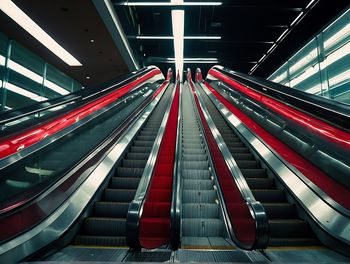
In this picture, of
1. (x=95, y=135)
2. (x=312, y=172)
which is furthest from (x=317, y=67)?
(x=95, y=135)

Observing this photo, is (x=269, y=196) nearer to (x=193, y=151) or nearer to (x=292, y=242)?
(x=292, y=242)

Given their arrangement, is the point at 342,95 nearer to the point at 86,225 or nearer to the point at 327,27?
the point at 327,27

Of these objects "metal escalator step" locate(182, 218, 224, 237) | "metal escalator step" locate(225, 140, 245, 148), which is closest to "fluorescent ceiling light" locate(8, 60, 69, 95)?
"metal escalator step" locate(225, 140, 245, 148)

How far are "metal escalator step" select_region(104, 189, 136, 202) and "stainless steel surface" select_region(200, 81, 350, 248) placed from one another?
7.03ft

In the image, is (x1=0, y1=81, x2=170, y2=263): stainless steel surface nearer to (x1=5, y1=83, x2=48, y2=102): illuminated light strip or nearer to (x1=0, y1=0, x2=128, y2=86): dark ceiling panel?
(x1=0, y1=0, x2=128, y2=86): dark ceiling panel

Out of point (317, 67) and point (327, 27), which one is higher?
point (327, 27)

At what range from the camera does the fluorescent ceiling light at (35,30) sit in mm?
Result: 7119

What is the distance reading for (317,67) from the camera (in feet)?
34.5

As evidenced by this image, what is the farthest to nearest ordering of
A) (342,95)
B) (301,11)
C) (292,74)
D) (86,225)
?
(292,74) < (301,11) < (342,95) < (86,225)

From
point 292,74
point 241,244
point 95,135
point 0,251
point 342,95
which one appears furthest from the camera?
point 292,74

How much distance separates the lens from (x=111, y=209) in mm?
3285

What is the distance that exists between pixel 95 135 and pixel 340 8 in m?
9.19

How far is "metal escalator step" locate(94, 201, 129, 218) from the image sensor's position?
3.27 metres

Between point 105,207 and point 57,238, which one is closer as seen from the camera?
point 57,238
